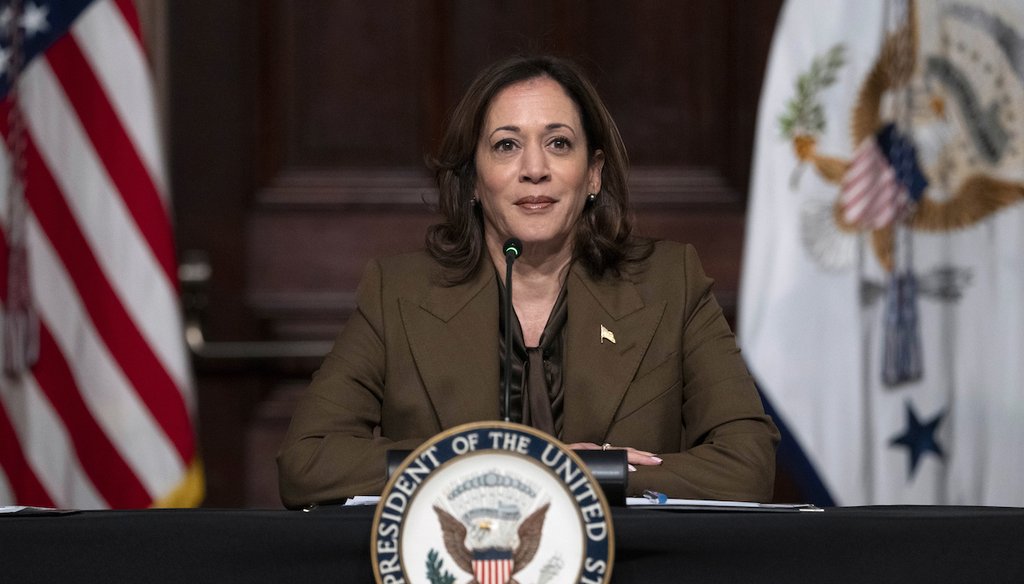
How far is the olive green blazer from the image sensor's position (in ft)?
6.88

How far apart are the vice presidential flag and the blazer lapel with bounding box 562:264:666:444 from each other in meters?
0.93

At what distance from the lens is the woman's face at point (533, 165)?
2.17 m

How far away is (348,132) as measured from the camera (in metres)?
3.43

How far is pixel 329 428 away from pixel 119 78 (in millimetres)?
1397

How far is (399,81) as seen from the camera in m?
3.42

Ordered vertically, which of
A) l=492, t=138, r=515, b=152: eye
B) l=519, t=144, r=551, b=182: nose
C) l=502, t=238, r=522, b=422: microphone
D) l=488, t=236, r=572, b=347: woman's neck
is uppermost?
l=492, t=138, r=515, b=152: eye

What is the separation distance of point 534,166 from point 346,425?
1.64 feet

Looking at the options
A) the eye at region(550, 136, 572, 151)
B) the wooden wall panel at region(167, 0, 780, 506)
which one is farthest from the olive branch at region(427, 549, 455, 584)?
the wooden wall panel at region(167, 0, 780, 506)

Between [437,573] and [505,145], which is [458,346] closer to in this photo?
[505,145]

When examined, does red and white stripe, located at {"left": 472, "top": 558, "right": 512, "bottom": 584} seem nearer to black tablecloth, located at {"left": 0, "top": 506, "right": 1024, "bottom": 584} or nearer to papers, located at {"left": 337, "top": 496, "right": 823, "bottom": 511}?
black tablecloth, located at {"left": 0, "top": 506, "right": 1024, "bottom": 584}

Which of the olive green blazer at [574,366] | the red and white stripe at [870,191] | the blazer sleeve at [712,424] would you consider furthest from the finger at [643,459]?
Result: the red and white stripe at [870,191]

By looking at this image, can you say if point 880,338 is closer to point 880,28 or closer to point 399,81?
point 880,28

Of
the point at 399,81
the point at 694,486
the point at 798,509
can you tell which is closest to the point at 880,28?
the point at 399,81

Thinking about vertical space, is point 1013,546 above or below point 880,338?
below
